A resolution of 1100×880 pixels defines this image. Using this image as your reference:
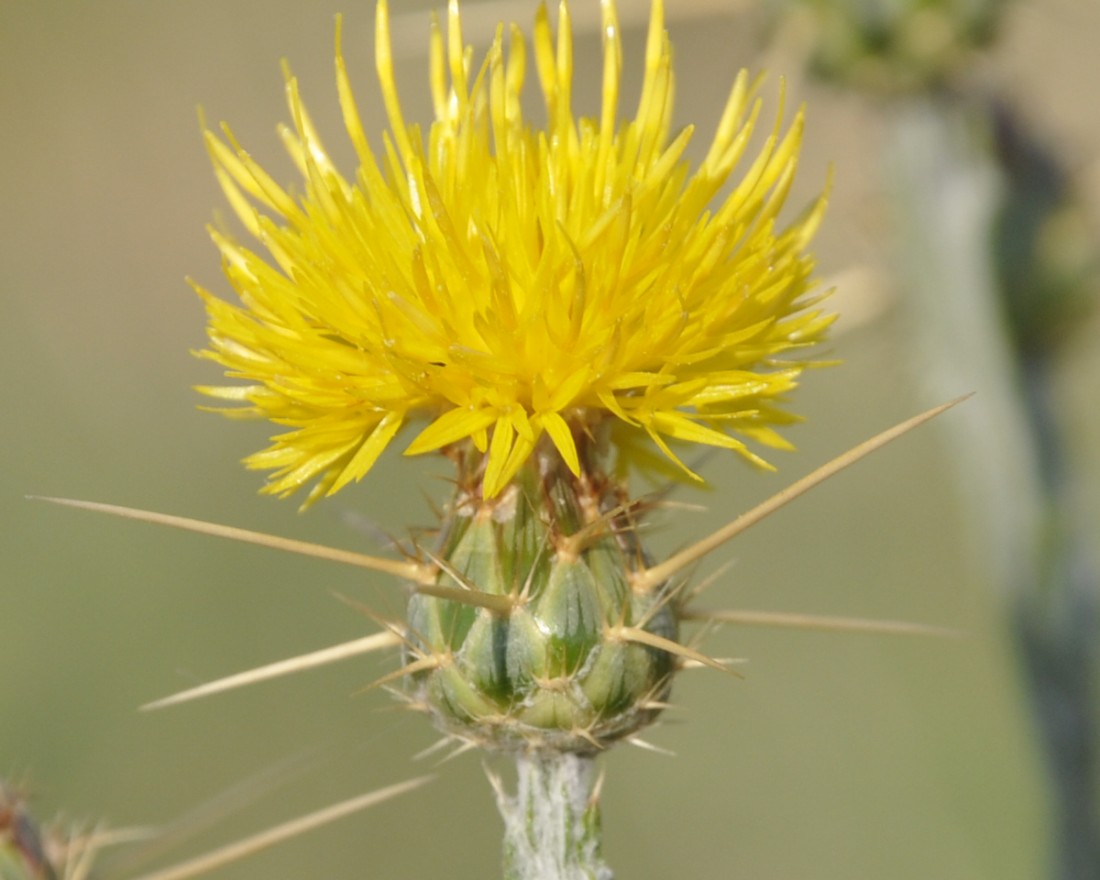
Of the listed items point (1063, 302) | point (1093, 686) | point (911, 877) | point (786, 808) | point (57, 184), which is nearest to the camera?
point (1093, 686)

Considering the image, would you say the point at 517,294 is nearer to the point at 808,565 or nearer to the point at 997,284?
the point at 997,284

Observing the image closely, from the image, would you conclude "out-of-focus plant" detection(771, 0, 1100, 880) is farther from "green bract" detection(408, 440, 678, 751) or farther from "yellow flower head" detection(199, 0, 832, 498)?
"green bract" detection(408, 440, 678, 751)

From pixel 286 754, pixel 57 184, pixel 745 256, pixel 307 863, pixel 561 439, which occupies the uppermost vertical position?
pixel 57 184

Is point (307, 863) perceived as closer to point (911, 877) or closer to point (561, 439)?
point (911, 877)

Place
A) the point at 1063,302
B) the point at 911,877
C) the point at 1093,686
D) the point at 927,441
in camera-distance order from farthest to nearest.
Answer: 1. the point at 927,441
2. the point at 911,877
3. the point at 1063,302
4. the point at 1093,686

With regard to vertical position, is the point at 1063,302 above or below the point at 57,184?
below

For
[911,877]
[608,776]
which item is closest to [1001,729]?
[911,877]

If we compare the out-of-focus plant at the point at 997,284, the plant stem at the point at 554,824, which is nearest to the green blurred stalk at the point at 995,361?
the out-of-focus plant at the point at 997,284

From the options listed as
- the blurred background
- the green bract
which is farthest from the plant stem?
the blurred background
